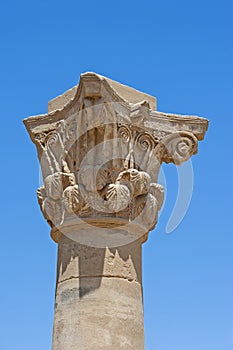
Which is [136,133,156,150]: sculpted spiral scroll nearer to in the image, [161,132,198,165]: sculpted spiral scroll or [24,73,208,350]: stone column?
[24,73,208,350]: stone column

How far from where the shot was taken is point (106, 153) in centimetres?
948

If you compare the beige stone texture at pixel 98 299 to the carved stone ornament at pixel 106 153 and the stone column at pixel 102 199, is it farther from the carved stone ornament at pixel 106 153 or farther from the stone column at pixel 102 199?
the carved stone ornament at pixel 106 153

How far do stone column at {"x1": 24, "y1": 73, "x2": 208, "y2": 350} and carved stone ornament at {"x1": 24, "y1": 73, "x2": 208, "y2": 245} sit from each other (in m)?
0.02

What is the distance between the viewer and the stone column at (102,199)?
885 centimetres

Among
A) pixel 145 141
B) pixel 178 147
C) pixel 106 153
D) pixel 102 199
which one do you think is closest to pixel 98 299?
pixel 102 199

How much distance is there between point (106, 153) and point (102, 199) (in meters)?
0.74

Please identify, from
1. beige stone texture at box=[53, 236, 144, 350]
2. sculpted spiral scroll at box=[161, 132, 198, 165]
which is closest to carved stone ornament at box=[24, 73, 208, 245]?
sculpted spiral scroll at box=[161, 132, 198, 165]

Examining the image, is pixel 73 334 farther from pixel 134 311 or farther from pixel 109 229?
pixel 109 229

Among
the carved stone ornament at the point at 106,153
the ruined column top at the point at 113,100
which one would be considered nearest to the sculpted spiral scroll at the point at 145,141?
the carved stone ornament at the point at 106,153

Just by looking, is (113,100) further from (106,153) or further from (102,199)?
(102,199)

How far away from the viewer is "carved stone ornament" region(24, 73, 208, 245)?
937 cm

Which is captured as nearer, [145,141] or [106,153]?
[106,153]

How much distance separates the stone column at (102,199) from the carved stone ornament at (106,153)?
2cm

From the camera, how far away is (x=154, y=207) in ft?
32.2
